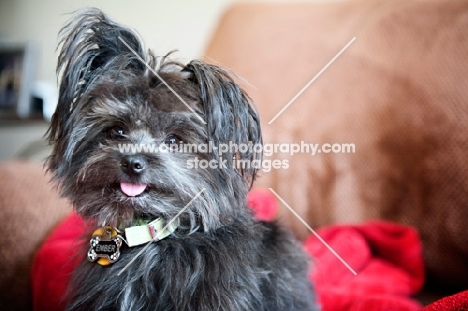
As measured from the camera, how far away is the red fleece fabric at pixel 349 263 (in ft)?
4.68

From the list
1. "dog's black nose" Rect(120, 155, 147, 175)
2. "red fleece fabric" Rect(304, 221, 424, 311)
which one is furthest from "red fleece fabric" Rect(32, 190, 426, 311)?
"dog's black nose" Rect(120, 155, 147, 175)

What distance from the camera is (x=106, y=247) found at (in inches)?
45.1

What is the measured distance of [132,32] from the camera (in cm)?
119

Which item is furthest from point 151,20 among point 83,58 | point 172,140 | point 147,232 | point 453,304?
point 453,304

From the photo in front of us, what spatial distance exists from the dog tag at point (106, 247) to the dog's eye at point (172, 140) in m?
0.25

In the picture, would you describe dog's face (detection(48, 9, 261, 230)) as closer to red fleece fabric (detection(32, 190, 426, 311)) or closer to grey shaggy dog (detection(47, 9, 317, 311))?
grey shaggy dog (detection(47, 9, 317, 311))

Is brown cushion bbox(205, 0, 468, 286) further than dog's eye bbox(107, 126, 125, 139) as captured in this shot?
Yes

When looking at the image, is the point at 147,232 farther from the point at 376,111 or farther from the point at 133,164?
the point at 376,111

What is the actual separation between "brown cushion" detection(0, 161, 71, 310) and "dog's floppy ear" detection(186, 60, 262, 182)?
71cm

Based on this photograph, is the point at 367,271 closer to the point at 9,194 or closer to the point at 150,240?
the point at 150,240

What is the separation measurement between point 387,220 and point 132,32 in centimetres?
111

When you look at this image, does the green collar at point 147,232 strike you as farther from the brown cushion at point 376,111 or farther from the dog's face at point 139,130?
the brown cushion at point 376,111

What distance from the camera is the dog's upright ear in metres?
1.15

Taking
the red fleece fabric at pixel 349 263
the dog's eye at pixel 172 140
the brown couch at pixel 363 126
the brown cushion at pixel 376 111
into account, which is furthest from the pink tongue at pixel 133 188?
the brown couch at pixel 363 126
